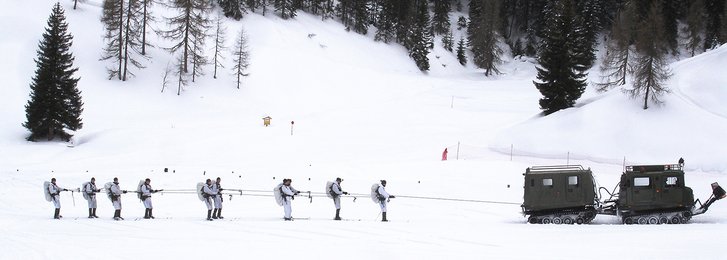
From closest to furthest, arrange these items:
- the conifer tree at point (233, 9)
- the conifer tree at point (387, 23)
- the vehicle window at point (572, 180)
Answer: the vehicle window at point (572, 180), the conifer tree at point (233, 9), the conifer tree at point (387, 23)

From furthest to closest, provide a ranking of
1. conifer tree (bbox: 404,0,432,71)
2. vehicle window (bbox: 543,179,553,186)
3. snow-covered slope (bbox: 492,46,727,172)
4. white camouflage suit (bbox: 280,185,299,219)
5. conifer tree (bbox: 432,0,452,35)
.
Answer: conifer tree (bbox: 432,0,452,35) < conifer tree (bbox: 404,0,432,71) < snow-covered slope (bbox: 492,46,727,172) < white camouflage suit (bbox: 280,185,299,219) < vehicle window (bbox: 543,179,553,186)

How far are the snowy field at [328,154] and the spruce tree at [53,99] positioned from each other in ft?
4.53

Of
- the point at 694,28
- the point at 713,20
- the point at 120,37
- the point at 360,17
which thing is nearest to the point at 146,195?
the point at 120,37

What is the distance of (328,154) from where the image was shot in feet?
118

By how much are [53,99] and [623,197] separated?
3819 centimetres

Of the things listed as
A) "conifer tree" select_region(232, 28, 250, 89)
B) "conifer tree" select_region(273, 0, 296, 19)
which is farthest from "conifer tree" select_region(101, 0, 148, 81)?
"conifer tree" select_region(273, 0, 296, 19)

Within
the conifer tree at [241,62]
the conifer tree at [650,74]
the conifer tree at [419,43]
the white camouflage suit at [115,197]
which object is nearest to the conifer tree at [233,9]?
the conifer tree at [241,62]

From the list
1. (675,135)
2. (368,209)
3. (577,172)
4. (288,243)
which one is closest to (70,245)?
(288,243)

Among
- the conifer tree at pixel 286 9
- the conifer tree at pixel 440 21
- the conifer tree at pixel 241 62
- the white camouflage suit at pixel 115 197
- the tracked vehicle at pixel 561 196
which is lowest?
the white camouflage suit at pixel 115 197

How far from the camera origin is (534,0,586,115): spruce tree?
3934 cm

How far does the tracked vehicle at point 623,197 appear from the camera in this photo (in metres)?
17.8

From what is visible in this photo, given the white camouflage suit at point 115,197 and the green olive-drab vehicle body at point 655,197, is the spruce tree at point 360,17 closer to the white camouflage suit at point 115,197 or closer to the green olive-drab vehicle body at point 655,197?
the white camouflage suit at point 115,197

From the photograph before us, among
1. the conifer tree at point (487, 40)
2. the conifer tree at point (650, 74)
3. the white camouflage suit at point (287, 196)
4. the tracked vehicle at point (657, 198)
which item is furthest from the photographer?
the conifer tree at point (487, 40)

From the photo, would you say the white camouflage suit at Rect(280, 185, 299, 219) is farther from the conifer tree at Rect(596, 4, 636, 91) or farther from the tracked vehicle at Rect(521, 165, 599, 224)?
the conifer tree at Rect(596, 4, 636, 91)
